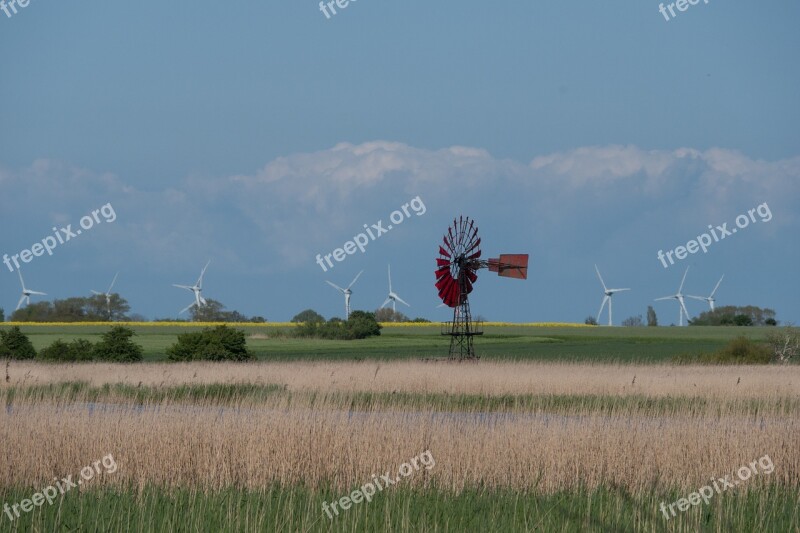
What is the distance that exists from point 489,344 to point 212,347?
39866 millimetres

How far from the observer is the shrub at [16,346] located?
56.0 meters

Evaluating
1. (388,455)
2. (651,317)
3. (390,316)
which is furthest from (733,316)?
(388,455)

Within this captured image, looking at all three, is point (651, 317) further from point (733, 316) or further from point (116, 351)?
point (116, 351)

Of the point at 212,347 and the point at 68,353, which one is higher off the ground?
the point at 212,347

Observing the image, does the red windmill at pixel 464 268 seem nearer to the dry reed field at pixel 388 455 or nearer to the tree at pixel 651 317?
the dry reed field at pixel 388 455

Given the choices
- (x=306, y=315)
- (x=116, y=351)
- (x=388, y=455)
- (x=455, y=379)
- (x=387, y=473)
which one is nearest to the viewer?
(x=387, y=473)

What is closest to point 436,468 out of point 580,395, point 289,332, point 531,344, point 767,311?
point 580,395

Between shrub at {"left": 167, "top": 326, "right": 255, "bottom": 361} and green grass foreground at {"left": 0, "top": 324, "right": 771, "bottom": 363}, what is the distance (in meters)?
6.22

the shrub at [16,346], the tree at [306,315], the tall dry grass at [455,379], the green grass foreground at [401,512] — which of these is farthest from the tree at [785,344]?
the tree at [306,315]

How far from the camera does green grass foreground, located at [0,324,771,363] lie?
227 feet

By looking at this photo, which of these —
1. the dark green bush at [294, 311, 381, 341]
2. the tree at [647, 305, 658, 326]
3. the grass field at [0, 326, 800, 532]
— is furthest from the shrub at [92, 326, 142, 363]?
the tree at [647, 305, 658, 326]

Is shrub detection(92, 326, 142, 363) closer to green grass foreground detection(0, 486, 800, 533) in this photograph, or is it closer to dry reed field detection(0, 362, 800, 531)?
dry reed field detection(0, 362, 800, 531)

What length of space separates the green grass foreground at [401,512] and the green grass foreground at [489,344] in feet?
144

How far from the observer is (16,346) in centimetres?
5653
